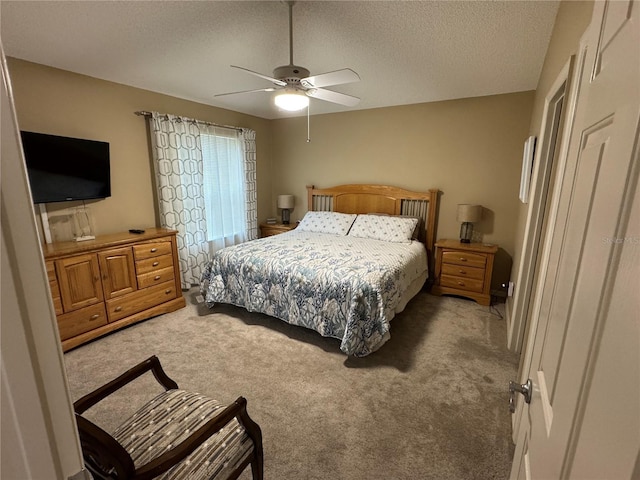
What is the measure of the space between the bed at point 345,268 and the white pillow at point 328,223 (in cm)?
1

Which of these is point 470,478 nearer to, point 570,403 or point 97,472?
point 570,403

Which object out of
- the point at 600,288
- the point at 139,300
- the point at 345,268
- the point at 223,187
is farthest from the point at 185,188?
the point at 600,288

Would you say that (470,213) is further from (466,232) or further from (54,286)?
(54,286)

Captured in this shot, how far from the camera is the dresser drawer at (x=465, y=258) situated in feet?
11.4

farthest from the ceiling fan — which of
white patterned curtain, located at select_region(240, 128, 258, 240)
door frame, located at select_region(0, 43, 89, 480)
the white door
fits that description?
white patterned curtain, located at select_region(240, 128, 258, 240)

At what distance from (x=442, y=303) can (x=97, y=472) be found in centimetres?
334

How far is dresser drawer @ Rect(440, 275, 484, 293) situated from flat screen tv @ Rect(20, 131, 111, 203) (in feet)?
12.6

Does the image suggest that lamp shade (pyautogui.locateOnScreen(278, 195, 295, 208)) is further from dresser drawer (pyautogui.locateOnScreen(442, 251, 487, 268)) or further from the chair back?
the chair back

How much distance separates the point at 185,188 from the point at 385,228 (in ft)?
8.44

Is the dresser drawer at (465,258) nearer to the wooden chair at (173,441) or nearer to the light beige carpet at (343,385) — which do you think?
the light beige carpet at (343,385)

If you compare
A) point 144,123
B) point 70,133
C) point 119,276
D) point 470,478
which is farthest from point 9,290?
point 144,123

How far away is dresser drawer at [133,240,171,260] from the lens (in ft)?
9.94

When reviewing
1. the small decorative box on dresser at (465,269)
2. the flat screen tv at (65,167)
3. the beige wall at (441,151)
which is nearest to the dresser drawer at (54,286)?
the flat screen tv at (65,167)

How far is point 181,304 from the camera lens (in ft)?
11.3
